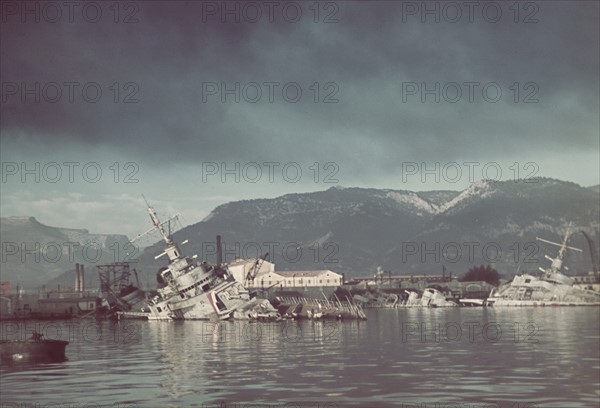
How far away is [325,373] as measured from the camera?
45062 mm

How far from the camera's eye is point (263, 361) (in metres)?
52.5

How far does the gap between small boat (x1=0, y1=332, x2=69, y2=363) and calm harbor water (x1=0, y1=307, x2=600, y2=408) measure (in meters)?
1.78

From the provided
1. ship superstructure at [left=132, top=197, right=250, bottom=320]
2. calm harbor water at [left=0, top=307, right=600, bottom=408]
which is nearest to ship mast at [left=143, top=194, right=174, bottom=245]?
ship superstructure at [left=132, top=197, right=250, bottom=320]

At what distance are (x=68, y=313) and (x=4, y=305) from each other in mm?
31111

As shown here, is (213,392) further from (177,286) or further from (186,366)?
(177,286)

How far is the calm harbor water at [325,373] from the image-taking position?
35.5m

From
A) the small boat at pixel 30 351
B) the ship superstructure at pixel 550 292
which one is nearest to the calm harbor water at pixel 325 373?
the small boat at pixel 30 351

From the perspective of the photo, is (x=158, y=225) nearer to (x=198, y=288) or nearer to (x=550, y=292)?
(x=198, y=288)

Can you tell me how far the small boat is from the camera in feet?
176

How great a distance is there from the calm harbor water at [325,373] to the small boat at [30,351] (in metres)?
1.78

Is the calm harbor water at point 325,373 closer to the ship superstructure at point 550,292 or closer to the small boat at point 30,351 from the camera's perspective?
the small boat at point 30,351

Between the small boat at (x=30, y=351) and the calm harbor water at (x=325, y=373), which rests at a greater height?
the small boat at (x=30, y=351)

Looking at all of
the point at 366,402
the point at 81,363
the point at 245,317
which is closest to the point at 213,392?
the point at 366,402

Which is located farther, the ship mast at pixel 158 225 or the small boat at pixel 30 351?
the ship mast at pixel 158 225
